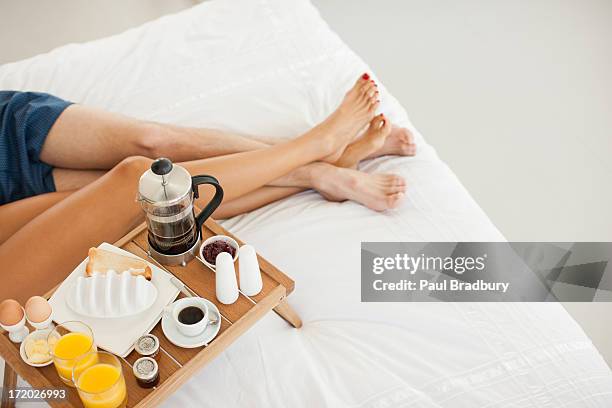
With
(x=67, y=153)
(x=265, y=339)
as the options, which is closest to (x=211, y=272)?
(x=265, y=339)

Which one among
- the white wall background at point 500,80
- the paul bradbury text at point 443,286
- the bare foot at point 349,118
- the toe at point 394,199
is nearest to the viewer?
the paul bradbury text at point 443,286

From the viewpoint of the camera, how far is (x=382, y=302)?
58.1 inches

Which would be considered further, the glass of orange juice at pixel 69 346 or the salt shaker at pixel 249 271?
the salt shaker at pixel 249 271

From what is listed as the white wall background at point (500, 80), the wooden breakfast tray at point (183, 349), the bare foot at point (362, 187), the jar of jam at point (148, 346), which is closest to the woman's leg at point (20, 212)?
the wooden breakfast tray at point (183, 349)

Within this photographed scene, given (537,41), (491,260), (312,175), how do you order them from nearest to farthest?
1. (491,260)
2. (312,175)
3. (537,41)

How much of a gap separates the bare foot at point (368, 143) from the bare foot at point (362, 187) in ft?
0.32

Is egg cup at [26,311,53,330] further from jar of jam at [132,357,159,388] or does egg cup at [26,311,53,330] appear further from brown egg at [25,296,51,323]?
jar of jam at [132,357,159,388]

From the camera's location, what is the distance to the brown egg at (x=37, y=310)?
3.86 ft

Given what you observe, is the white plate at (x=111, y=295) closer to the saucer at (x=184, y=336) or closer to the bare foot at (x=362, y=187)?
the saucer at (x=184, y=336)

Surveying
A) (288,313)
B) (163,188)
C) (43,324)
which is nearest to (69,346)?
(43,324)

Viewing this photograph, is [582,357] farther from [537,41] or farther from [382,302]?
[537,41]

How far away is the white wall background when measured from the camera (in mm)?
2219

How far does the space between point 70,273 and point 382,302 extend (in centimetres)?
65

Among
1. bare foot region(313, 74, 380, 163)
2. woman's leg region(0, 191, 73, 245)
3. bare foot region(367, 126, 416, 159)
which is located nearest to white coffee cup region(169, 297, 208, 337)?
woman's leg region(0, 191, 73, 245)
